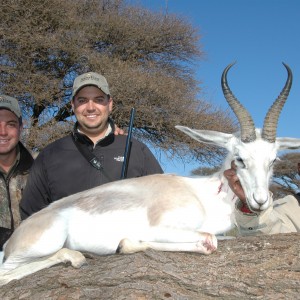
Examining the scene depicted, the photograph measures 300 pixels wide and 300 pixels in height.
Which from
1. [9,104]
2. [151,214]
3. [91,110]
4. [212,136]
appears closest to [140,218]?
[151,214]

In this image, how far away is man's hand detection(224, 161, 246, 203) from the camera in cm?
472

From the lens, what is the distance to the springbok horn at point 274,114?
4.79 metres

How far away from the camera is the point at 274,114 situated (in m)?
4.88

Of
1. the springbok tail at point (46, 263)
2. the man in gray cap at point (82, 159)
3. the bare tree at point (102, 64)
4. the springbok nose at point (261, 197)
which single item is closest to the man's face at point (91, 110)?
the man in gray cap at point (82, 159)

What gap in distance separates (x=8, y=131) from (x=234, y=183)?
3.00 m

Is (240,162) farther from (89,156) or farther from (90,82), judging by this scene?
(90,82)

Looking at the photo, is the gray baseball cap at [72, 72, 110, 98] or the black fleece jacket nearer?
the black fleece jacket

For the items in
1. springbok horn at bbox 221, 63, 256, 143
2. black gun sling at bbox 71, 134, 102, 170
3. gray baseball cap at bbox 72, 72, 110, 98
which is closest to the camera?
springbok horn at bbox 221, 63, 256, 143

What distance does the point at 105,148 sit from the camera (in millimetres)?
6203

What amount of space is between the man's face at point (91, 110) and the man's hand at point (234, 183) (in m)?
1.81

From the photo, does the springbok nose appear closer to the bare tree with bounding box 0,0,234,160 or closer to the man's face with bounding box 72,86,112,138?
the man's face with bounding box 72,86,112,138

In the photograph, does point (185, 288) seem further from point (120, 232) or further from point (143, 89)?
point (143, 89)

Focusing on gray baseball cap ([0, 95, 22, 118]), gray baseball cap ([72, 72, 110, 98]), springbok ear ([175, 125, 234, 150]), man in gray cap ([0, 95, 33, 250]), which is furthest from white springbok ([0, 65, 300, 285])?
gray baseball cap ([0, 95, 22, 118])

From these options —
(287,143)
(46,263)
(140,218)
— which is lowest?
(46,263)
